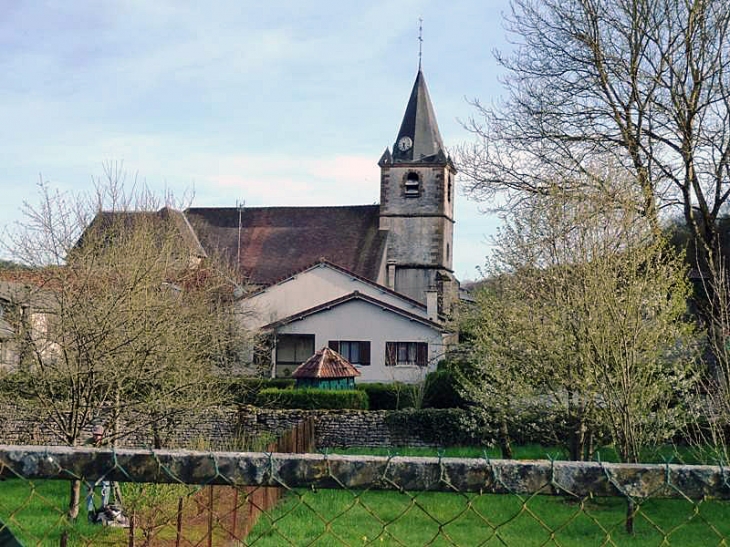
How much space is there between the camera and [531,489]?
2.26m

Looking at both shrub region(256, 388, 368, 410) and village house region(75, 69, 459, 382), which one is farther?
village house region(75, 69, 459, 382)

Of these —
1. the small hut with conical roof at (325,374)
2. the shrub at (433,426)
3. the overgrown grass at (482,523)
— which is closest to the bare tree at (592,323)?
the overgrown grass at (482,523)

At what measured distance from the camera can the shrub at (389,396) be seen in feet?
88.0

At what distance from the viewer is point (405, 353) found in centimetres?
3300

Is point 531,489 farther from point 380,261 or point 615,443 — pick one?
point 380,261

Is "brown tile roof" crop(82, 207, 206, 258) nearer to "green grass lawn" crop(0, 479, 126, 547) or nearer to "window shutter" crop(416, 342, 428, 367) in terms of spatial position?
"green grass lawn" crop(0, 479, 126, 547)

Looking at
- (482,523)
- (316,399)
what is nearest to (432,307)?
(316,399)

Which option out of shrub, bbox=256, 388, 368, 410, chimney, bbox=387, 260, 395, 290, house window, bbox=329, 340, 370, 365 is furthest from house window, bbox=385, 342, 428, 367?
chimney, bbox=387, 260, 395, 290

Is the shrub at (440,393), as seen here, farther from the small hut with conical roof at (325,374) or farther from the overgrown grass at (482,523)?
the overgrown grass at (482,523)

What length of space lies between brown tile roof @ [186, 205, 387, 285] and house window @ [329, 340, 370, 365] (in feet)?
31.4

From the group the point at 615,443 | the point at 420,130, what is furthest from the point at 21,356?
the point at 420,130

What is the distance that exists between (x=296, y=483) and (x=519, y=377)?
13280 mm

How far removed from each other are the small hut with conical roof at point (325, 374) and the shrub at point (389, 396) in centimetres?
83

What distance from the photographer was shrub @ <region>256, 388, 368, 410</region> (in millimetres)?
24438
